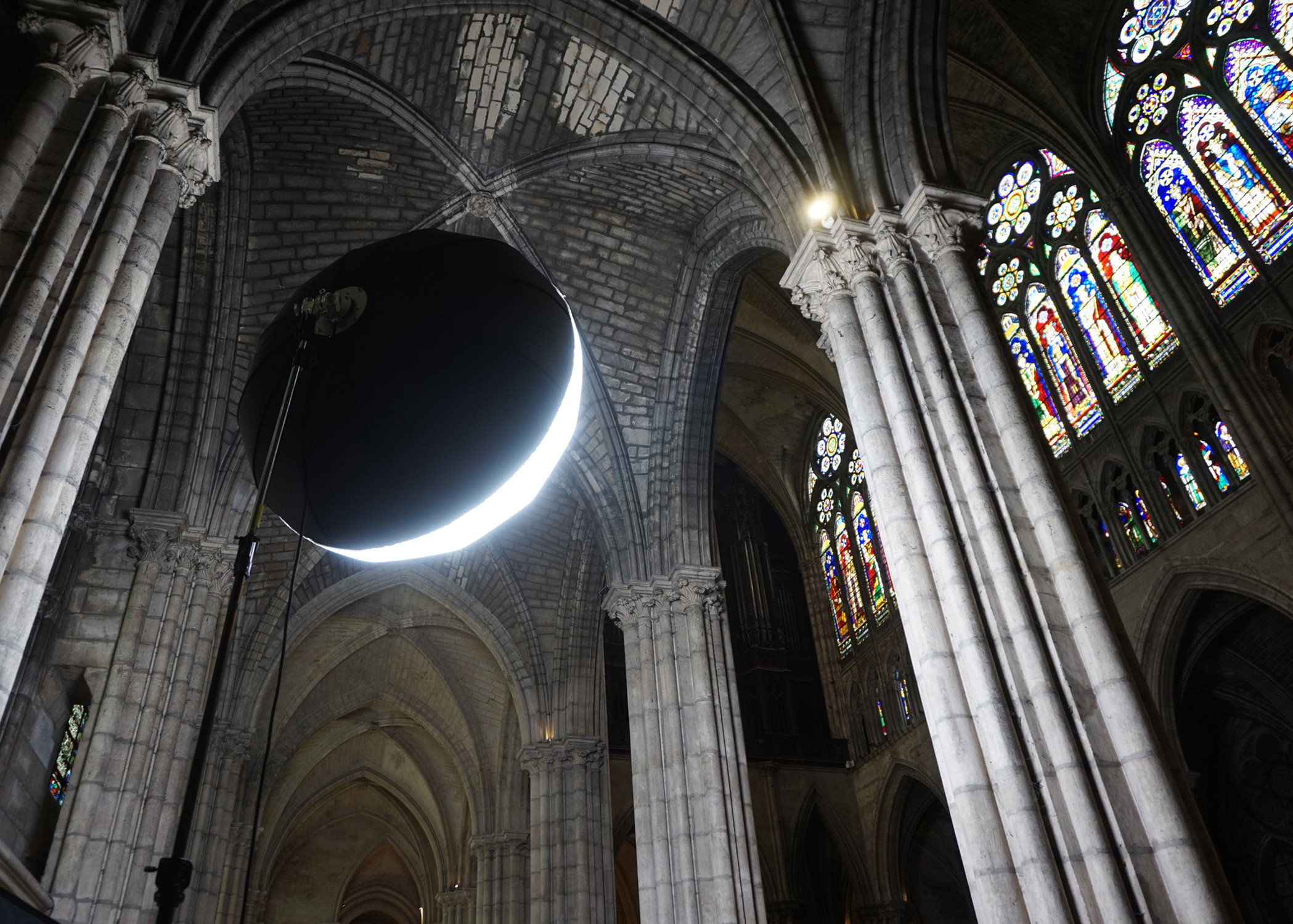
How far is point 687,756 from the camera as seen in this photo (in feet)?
35.1

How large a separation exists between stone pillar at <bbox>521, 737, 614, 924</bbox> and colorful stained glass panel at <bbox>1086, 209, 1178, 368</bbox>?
Result: 9.97m

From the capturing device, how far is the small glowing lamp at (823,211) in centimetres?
779

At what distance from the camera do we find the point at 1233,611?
1133 cm

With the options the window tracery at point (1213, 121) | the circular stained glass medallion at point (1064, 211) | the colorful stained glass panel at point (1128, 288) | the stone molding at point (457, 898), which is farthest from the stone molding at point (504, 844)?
the window tracery at point (1213, 121)

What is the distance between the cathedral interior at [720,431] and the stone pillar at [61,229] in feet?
0.08

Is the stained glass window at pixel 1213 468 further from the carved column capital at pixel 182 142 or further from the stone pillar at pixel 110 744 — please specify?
the stone pillar at pixel 110 744

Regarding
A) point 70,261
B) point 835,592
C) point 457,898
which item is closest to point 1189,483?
point 835,592

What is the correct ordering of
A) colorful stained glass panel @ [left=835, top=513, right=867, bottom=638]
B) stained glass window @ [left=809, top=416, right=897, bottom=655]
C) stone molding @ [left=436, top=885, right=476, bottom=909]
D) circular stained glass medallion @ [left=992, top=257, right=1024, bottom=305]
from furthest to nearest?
stone molding @ [left=436, top=885, right=476, bottom=909] → colorful stained glass panel @ [left=835, top=513, right=867, bottom=638] → stained glass window @ [left=809, top=416, right=897, bottom=655] → circular stained glass medallion @ [left=992, top=257, right=1024, bottom=305]

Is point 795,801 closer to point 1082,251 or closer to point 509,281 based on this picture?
point 1082,251

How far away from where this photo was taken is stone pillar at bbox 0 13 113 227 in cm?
464

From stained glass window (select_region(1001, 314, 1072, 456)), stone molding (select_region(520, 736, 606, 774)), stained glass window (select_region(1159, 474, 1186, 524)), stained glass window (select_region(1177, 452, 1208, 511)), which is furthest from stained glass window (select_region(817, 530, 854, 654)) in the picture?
stained glass window (select_region(1177, 452, 1208, 511))

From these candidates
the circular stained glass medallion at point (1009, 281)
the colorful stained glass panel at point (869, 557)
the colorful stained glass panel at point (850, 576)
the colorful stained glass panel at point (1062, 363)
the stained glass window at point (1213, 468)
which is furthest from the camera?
the colorful stained glass panel at point (850, 576)

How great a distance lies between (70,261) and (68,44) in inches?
52.0

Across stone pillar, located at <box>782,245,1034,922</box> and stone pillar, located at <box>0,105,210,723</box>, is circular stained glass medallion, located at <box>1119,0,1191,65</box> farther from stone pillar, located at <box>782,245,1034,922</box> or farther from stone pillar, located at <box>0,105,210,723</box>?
stone pillar, located at <box>0,105,210,723</box>
